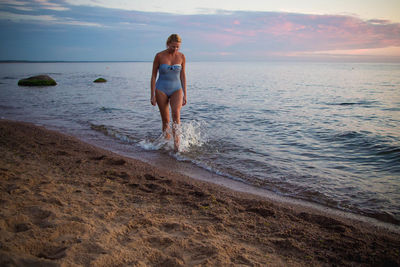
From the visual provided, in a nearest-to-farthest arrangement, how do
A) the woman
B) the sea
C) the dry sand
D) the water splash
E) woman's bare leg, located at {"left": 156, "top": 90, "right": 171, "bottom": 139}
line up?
the dry sand, the sea, the woman, woman's bare leg, located at {"left": 156, "top": 90, "right": 171, "bottom": 139}, the water splash

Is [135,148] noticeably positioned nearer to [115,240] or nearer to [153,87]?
[153,87]

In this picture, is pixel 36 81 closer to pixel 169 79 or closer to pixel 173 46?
pixel 169 79

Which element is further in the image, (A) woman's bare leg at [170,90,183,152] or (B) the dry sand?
(A) woman's bare leg at [170,90,183,152]

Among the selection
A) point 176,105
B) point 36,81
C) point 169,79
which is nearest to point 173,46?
point 169,79

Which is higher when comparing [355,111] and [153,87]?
[153,87]

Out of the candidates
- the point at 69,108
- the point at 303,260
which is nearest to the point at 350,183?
the point at 303,260

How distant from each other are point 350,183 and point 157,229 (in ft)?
13.3

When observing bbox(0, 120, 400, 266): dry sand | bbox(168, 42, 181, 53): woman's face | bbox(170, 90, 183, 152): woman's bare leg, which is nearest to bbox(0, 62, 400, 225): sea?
bbox(170, 90, 183, 152): woman's bare leg

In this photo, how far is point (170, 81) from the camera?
6.48m

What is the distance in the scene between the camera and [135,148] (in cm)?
734

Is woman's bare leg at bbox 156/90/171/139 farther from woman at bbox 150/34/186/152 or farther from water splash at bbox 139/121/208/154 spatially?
water splash at bbox 139/121/208/154

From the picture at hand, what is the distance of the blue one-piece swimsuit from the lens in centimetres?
632

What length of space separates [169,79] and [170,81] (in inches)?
2.2

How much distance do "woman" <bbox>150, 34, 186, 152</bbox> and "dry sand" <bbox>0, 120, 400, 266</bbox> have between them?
2.46m
